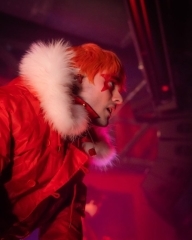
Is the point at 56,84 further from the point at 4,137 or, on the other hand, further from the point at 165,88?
the point at 165,88

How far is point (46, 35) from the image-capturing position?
2158 mm

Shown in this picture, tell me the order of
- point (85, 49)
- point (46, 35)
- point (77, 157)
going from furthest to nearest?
point (46, 35) → point (85, 49) → point (77, 157)

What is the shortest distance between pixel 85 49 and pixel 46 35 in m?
1.03

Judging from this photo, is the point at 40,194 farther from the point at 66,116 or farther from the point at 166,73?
the point at 166,73

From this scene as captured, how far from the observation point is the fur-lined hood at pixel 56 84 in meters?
0.98

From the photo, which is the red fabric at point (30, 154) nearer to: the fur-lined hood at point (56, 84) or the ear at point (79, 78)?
the fur-lined hood at point (56, 84)

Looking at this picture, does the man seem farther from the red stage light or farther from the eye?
the red stage light

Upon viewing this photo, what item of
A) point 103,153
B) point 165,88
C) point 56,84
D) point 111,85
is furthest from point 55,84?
point 165,88

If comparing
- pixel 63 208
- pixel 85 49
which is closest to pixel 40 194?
pixel 63 208

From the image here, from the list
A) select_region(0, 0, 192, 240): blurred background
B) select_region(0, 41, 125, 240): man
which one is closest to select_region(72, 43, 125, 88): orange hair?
select_region(0, 41, 125, 240): man

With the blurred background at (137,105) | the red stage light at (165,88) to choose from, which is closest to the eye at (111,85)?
the blurred background at (137,105)

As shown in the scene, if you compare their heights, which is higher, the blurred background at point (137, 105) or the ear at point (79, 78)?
the ear at point (79, 78)

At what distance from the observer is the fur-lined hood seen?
0.98 metres

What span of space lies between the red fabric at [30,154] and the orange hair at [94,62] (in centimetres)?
21
